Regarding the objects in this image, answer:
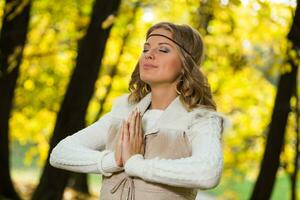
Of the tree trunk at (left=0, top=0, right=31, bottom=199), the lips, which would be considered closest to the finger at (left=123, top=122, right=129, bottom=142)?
the lips

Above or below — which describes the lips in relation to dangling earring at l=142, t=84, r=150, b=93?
above

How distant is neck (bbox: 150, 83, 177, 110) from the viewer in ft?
8.79

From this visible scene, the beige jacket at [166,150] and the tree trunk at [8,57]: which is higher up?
the beige jacket at [166,150]

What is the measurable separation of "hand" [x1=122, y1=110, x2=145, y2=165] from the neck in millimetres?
165

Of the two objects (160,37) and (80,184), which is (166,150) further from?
(80,184)

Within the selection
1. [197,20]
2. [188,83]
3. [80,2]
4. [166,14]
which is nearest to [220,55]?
[197,20]

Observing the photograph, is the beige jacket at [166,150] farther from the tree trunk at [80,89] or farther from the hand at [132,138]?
the tree trunk at [80,89]

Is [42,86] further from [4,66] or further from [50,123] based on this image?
[4,66]

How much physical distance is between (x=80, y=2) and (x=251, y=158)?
6.80 metres

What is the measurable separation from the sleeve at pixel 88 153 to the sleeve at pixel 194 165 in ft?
0.50

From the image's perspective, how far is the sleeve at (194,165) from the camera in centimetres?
229

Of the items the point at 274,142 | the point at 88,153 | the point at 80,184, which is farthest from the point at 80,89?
the point at 80,184

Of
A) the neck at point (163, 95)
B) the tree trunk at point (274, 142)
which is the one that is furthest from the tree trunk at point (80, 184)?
the neck at point (163, 95)

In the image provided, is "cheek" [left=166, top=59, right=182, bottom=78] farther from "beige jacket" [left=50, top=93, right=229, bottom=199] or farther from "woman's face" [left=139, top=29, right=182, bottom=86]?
"beige jacket" [left=50, top=93, right=229, bottom=199]
